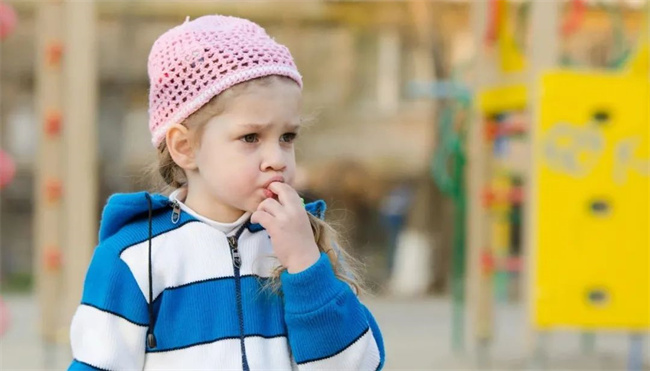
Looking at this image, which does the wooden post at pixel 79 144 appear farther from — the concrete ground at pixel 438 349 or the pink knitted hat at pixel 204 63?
the pink knitted hat at pixel 204 63

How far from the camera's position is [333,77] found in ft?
51.3

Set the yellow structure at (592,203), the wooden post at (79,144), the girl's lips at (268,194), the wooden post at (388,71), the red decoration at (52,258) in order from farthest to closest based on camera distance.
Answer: the wooden post at (388,71)
the red decoration at (52,258)
the wooden post at (79,144)
the yellow structure at (592,203)
the girl's lips at (268,194)

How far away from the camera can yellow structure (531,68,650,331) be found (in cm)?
511

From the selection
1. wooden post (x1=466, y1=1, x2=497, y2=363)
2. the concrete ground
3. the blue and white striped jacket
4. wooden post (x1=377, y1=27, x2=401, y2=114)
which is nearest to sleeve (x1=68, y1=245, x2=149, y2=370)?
the blue and white striped jacket

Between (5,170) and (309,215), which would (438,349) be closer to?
(5,170)

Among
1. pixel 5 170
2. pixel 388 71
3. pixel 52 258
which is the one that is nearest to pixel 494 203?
pixel 52 258

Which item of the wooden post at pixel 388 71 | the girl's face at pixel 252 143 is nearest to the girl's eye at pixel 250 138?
the girl's face at pixel 252 143

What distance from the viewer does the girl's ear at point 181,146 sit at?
1.90m

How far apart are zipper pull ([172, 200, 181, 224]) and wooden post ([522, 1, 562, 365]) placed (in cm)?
346

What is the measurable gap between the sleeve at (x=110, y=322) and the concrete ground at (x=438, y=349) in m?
3.91

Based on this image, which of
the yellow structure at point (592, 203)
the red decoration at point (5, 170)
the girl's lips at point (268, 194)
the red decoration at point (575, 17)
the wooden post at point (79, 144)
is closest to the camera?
the girl's lips at point (268, 194)

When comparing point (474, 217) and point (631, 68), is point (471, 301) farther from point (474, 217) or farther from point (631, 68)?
point (631, 68)

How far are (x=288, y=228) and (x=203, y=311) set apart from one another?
21cm

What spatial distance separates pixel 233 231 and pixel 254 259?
7cm
